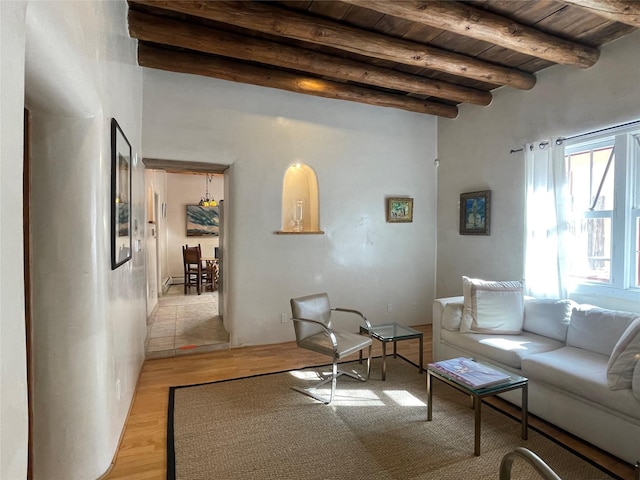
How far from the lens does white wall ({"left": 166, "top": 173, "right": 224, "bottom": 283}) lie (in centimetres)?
849

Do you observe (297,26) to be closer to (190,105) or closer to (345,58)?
(345,58)

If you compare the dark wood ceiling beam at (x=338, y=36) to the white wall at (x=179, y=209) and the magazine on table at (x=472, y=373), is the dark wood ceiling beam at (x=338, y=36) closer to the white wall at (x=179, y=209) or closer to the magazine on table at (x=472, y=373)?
the magazine on table at (x=472, y=373)

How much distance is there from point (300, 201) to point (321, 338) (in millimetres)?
2126

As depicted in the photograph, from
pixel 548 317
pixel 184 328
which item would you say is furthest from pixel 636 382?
pixel 184 328

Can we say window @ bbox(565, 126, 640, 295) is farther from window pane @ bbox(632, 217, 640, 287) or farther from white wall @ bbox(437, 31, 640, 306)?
white wall @ bbox(437, 31, 640, 306)

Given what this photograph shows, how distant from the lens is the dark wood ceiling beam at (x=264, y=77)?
3.24 m

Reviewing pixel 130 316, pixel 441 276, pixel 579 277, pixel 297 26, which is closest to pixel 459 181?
pixel 441 276

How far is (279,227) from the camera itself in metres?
4.14

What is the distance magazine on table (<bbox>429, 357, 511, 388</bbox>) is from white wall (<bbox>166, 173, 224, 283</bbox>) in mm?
7490

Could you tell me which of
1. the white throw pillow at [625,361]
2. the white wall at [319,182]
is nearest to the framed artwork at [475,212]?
the white wall at [319,182]

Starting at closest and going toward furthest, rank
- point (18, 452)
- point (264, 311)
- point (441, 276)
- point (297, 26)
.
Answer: point (18, 452) < point (297, 26) < point (264, 311) < point (441, 276)

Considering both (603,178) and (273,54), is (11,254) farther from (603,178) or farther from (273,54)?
(603,178)

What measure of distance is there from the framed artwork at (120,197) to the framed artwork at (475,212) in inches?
149

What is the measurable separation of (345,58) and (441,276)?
3.13m
